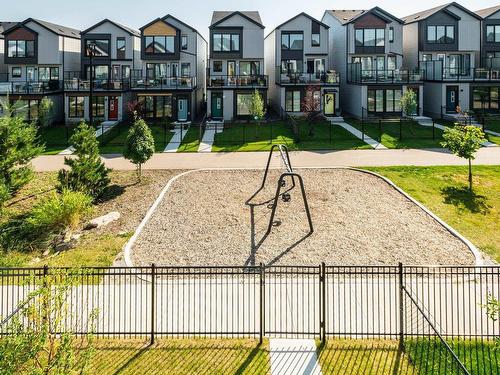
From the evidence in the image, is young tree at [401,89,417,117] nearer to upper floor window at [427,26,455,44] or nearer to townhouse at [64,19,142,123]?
upper floor window at [427,26,455,44]

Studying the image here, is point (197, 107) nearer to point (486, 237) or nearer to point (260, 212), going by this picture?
point (260, 212)

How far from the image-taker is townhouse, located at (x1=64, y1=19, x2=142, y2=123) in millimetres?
41594

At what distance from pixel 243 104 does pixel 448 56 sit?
20387 millimetres

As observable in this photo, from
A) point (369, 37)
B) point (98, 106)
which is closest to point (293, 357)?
point (98, 106)

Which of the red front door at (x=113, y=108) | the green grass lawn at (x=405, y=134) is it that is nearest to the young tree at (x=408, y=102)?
the green grass lawn at (x=405, y=134)

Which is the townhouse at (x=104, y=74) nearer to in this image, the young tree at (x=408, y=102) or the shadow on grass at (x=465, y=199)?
the young tree at (x=408, y=102)

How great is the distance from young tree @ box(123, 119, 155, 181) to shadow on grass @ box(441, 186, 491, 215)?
545 inches

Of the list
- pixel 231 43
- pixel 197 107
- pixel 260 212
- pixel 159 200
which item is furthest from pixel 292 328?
pixel 197 107

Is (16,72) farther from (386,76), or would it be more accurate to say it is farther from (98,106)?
(386,76)

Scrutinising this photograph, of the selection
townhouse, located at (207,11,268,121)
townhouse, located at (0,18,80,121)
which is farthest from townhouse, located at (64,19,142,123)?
townhouse, located at (207,11,268,121)

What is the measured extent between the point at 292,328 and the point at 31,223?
1161 cm

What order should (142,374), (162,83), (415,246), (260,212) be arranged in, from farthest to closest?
1. (162,83)
2. (260,212)
3. (415,246)
4. (142,374)

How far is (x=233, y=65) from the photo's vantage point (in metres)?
43.9

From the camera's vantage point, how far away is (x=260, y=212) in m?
18.5
